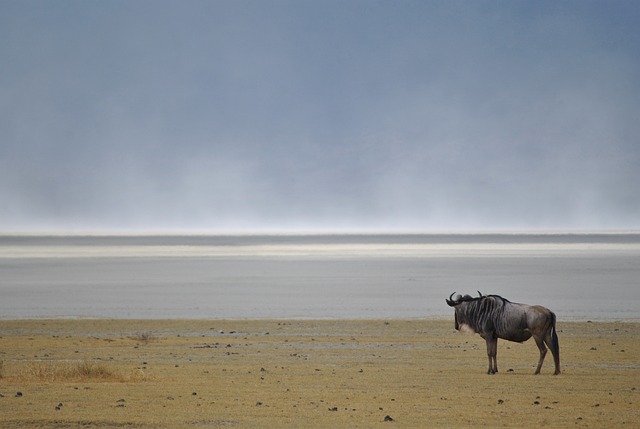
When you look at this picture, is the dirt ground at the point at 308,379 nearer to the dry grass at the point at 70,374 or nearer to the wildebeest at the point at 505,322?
the dry grass at the point at 70,374

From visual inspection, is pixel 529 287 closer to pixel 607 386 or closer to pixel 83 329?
pixel 83 329

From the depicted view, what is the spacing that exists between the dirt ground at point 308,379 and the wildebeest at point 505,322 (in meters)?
0.46

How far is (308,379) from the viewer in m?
16.8

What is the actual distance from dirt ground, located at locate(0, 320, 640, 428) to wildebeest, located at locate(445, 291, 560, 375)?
455mm

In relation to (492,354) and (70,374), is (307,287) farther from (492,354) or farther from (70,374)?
(70,374)

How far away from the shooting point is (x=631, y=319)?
89.9ft

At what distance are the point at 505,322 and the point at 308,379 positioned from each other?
10.6 ft

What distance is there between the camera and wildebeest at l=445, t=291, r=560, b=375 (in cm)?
1767

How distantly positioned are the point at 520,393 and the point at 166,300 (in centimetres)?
2131

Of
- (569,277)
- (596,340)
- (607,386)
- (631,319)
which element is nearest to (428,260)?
(569,277)

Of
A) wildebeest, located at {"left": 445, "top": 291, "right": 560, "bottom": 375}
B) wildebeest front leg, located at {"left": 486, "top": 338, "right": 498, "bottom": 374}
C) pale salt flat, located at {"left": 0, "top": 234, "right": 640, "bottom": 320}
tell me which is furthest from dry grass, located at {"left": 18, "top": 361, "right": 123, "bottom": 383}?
pale salt flat, located at {"left": 0, "top": 234, "right": 640, "bottom": 320}

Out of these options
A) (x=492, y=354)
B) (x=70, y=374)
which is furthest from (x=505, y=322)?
(x=70, y=374)

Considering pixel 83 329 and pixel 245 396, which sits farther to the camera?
pixel 83 329

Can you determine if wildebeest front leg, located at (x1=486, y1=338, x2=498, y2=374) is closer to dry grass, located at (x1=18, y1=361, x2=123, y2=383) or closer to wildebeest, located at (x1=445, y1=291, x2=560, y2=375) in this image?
wildebeest, located at (x1=445, y1=291, x2=560, y2=375)
